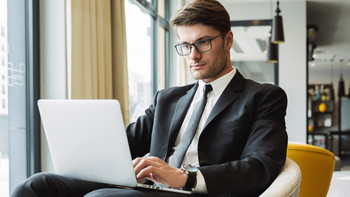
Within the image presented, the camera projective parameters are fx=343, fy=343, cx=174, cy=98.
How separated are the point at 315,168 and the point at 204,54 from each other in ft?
2.52

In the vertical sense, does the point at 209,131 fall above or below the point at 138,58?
below

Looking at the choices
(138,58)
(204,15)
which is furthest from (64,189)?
(138,58)

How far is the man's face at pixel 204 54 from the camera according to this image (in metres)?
1.42

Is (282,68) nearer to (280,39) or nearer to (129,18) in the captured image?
(280,39)

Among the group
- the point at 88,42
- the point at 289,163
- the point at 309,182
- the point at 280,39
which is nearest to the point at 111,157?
the point at 289,163

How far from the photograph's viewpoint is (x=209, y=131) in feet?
4.40

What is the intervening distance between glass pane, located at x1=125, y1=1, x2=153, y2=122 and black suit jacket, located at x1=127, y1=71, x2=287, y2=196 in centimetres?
241

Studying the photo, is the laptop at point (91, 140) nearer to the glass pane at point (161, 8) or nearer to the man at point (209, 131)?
the man at point (209, 131)

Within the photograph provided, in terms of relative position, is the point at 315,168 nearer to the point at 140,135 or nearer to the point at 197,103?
the point at 197,103

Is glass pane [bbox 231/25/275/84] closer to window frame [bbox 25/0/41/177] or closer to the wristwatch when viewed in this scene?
window frame [bbox 25/0/41/177]

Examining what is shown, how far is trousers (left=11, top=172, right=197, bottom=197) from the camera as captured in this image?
0.96m

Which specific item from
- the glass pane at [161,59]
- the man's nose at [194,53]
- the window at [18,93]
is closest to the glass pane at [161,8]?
the glass pane at [161,59]

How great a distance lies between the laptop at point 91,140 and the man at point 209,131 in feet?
0.18

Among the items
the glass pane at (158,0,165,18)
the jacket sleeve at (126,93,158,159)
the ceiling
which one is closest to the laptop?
the jacket sleeve at (126,93,158,159)
